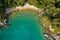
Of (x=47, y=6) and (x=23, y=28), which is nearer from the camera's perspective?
(x=23, y=28)

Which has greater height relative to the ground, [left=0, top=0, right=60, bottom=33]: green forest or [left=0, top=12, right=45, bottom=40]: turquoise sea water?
[left=0, top=0, right=60, bottom=33]: green forest

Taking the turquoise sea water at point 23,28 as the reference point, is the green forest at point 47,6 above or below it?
above

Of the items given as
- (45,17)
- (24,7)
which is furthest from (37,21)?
(24,7)

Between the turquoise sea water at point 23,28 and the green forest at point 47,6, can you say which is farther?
the green forest at point 47,6

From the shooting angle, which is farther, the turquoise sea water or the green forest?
the green forest
